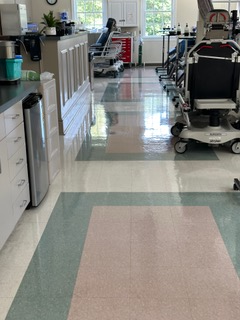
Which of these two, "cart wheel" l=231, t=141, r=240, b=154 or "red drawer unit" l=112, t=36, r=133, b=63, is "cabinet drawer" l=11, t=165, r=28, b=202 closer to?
"cart wheel" l=231, t=141, r=240, b=154

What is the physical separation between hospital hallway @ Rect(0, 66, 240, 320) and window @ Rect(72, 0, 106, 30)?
931 cm

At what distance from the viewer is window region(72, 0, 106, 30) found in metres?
12.6

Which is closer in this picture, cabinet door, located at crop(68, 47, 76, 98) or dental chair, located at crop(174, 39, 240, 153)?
dental chair, located at crop(174, 39, 240, 153)

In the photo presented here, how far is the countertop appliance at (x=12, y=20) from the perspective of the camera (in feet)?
20.7

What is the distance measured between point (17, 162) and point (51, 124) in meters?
0.92

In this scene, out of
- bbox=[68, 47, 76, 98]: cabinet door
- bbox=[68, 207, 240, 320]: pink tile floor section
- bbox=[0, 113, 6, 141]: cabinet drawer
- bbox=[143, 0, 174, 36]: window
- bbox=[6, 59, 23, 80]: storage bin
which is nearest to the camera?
bbox=[68, 207, 240, 320]: pink tile floor section

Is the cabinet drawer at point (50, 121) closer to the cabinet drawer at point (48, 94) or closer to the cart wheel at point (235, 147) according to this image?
the cabinet drawer at point (48, 94)

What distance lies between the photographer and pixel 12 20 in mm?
→ 6492

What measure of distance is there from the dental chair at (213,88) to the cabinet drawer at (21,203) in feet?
6.61

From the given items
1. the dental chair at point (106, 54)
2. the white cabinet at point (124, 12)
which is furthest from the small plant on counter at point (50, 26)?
the white cabinet at point (124, 12)

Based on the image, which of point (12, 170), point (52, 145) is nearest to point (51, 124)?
point (52, 145)

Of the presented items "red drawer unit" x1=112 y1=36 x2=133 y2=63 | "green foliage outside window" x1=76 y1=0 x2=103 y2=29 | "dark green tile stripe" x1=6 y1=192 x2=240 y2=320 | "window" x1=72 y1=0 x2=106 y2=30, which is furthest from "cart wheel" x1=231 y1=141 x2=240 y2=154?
"green foliage outside window" x1=76 y1=0 x2=103 y2=29

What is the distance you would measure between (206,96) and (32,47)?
228 centimetres

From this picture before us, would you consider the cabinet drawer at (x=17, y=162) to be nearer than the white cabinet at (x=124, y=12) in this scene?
Yes
